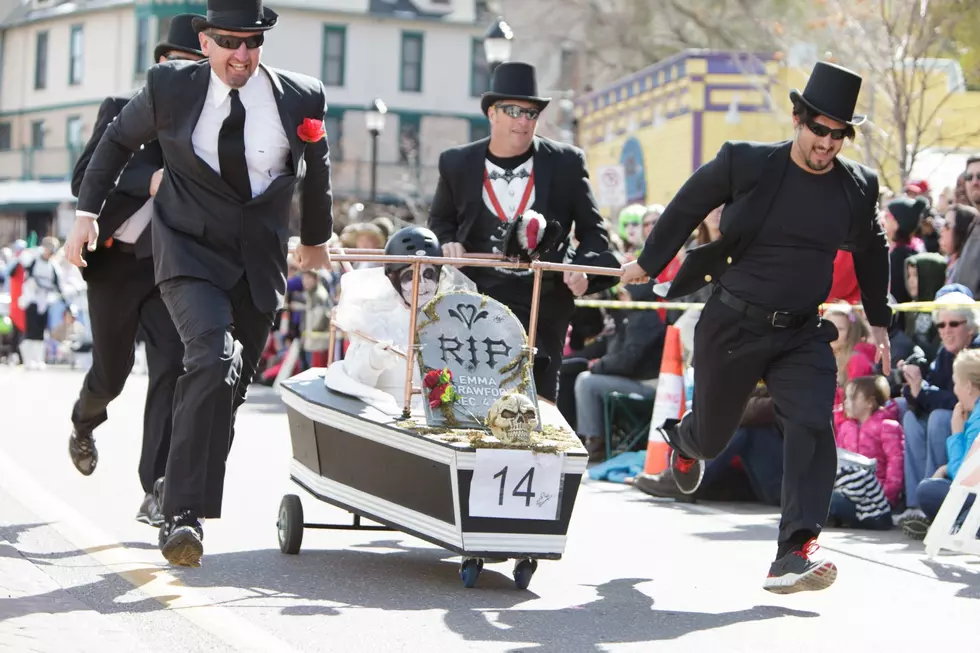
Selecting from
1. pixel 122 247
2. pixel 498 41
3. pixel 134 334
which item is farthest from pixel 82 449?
pixel 498 41

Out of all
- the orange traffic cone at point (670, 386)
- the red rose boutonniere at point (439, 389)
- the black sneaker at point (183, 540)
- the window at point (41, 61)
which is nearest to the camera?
the black sneaker at point (183, 540)

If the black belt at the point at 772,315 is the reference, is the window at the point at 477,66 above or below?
above

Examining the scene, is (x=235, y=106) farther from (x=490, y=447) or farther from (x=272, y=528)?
(x=272, y=528)

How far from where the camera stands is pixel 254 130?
7.46 metres

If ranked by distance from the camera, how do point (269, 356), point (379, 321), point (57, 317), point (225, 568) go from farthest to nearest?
point (57, 317) < point (269, 356) < point (379, 321) < point (225, 568)

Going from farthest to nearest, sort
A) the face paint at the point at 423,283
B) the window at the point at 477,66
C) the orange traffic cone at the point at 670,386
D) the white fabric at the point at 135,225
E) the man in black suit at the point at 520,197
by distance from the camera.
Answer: the window at the point at 477,66, the orange traffic cone at the point at 670,386, the man in black suit at the point at 520,197, the white fabric at the point at 135,225, the face paint at the point at 423,283

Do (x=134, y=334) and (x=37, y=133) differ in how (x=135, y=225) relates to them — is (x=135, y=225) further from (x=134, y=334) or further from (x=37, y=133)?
(x=37, y=133)

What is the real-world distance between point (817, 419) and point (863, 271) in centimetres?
86

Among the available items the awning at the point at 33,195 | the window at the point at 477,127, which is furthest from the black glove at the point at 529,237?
the awning at the point at 33,195

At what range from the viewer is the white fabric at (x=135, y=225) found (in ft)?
28.0

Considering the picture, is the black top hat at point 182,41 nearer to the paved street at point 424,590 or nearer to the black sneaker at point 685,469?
the paved street at point 424,590

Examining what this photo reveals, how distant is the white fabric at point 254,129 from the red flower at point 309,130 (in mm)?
72

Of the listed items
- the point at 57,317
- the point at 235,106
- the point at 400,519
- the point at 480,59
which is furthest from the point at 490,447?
the point at 480,59

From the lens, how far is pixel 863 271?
7980 millimetres
